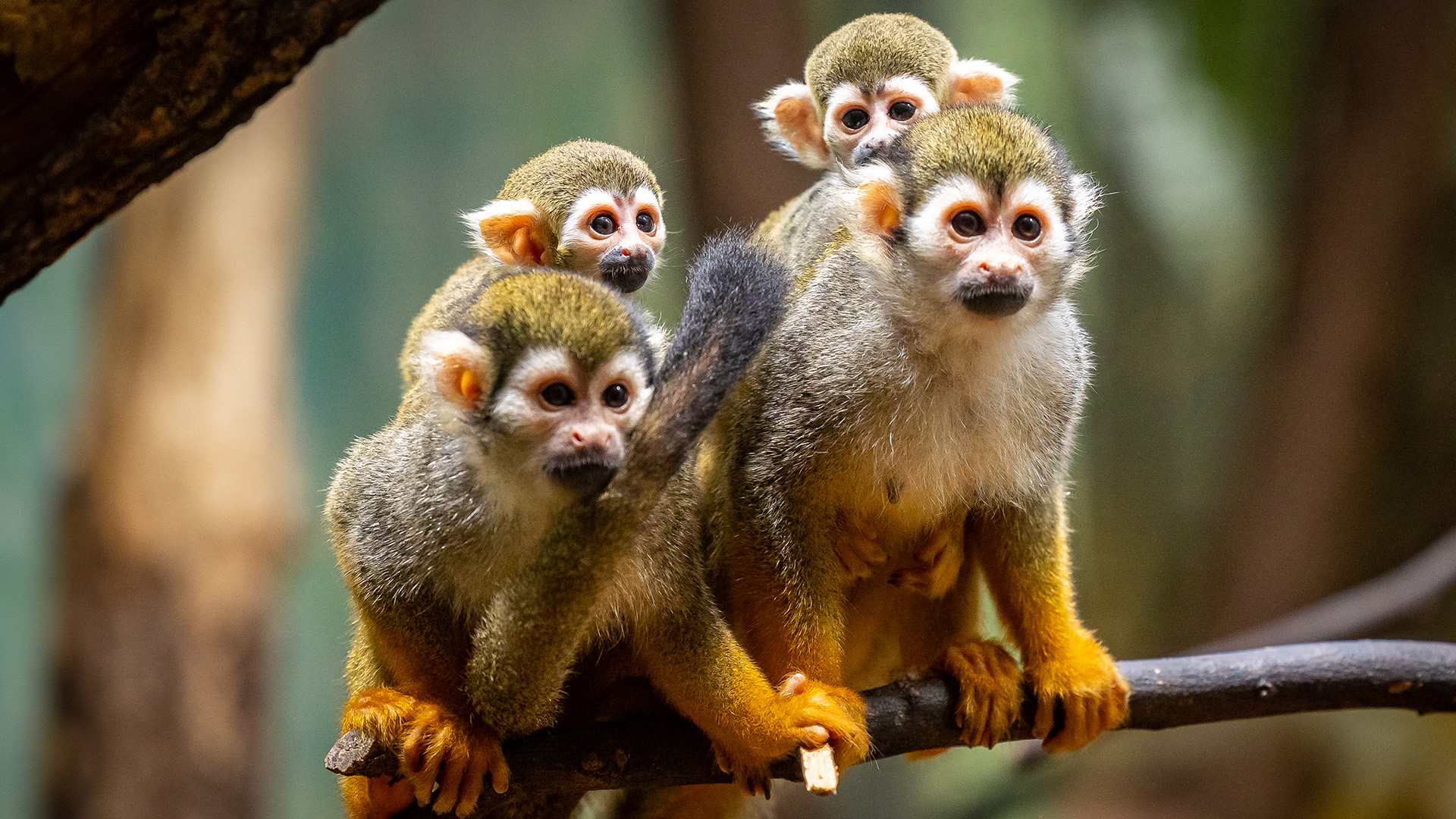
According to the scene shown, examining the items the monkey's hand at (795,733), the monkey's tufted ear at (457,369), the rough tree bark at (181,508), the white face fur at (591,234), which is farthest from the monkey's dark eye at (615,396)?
the rough tree bark at (181,508)

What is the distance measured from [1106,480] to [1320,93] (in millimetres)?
2361

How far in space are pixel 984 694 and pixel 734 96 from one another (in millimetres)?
3313

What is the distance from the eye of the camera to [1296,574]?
6.00 metres

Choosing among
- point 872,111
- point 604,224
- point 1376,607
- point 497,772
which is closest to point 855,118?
point 872,111

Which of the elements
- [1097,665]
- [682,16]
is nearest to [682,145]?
[682,16]

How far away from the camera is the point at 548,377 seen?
2055 mm

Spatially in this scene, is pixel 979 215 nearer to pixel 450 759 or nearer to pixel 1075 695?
pixel 1075 695

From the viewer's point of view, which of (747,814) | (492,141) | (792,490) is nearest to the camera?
(792,490)

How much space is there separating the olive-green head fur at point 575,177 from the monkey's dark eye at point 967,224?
0.91 meters

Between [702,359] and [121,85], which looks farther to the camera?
[121,85]

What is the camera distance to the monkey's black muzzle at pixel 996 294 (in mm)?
2270

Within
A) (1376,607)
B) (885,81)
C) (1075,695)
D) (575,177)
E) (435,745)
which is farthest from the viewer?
(1376,607)

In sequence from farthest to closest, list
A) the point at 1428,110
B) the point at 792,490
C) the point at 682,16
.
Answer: the point at 1428,110 → the point at 682,16 → the point at 792,490

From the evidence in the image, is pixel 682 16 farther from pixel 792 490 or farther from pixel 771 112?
pixel 792 490
